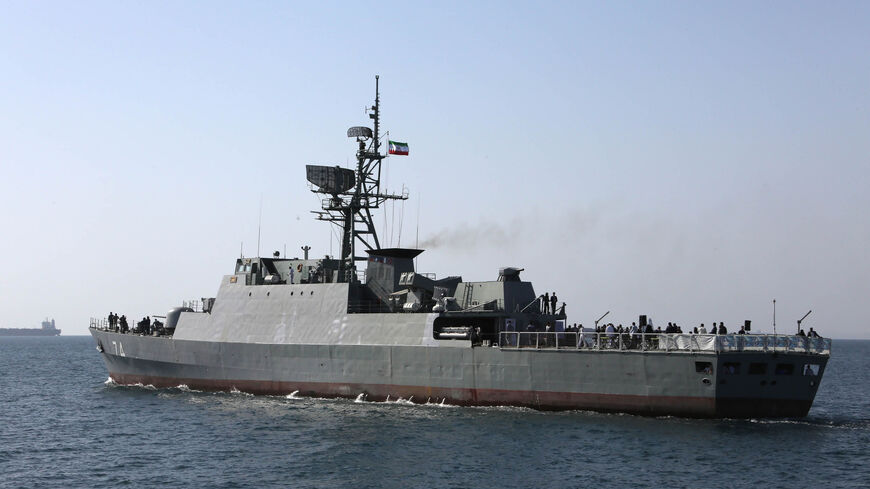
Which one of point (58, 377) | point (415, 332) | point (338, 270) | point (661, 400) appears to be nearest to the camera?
point (661, 400)

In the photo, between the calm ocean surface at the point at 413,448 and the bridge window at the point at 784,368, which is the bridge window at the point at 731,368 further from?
the calm ocean surface at the point at 413,448

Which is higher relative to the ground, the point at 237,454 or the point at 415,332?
the point at 415,332

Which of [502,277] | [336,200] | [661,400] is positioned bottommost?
[661,400]

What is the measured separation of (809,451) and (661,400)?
4.86m

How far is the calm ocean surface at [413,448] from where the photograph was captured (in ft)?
68.2

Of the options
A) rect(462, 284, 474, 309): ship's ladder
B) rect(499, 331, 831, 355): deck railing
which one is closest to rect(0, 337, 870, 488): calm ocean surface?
rect(499, 331, 831, 355): deck railing

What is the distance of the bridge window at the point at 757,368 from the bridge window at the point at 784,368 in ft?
1.60

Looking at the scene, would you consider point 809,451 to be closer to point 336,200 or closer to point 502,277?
point 502,277

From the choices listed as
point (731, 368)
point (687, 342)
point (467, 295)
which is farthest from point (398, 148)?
point (731, 368)

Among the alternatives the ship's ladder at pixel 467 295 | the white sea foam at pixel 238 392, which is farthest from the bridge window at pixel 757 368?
the white sea foam at pixel 238 392

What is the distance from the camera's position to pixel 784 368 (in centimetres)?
2641

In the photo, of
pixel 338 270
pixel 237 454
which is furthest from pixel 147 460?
pixel 338 270

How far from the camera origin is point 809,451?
23078mm

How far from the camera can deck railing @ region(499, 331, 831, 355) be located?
2586 centimetres
